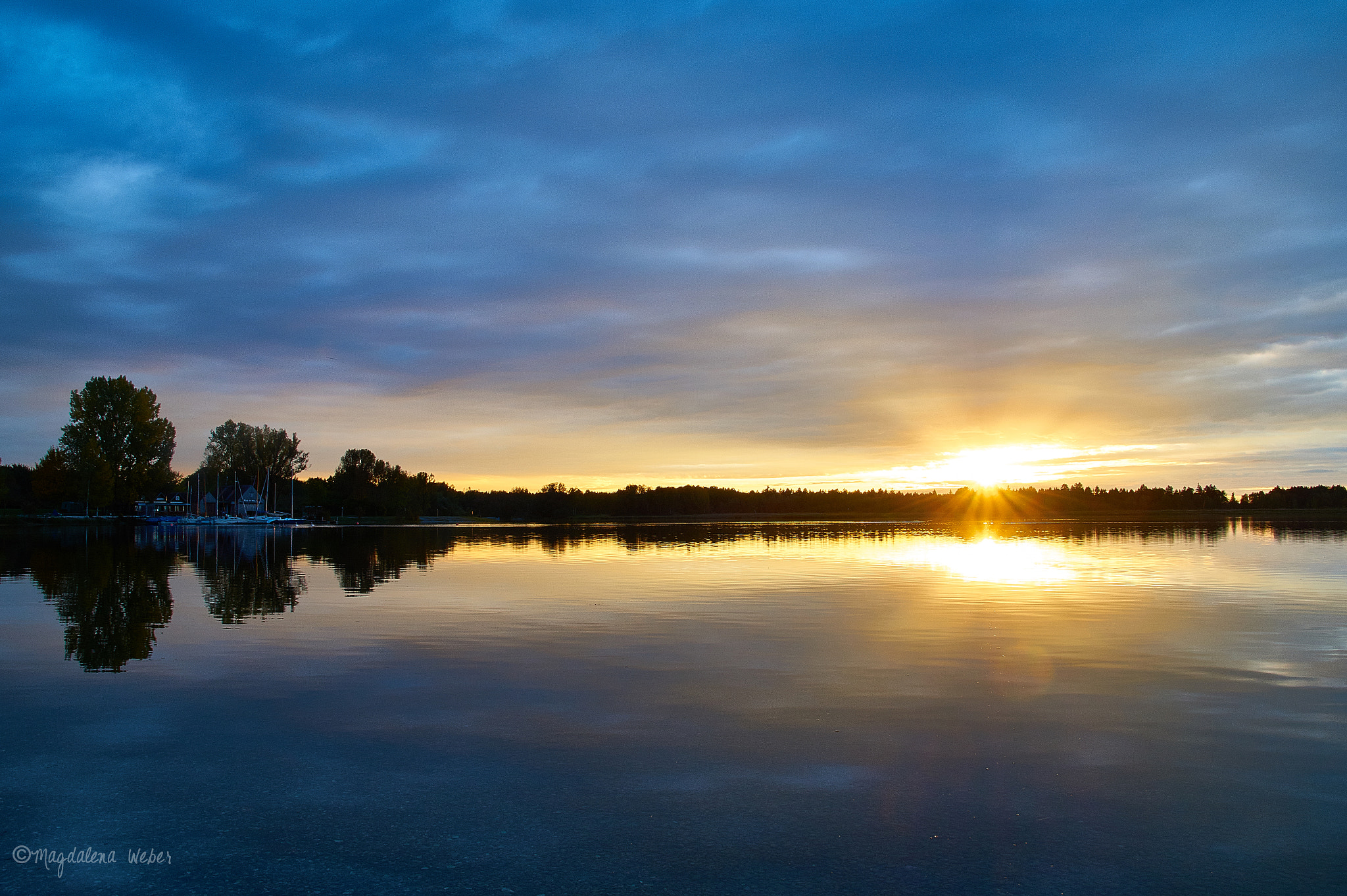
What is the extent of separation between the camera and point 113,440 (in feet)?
385

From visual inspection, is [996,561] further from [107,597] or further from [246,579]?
[107,597]

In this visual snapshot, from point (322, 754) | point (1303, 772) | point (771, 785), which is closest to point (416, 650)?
point (322, 754)

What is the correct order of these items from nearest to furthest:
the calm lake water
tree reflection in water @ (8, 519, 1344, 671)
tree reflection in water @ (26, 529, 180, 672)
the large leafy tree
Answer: the calm lake water, tree reflection in water @ (26, 529, 180, 672), tree reflection in water @ (8, 519, 1344, 671), the large leafy tree

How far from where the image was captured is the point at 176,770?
918 cm

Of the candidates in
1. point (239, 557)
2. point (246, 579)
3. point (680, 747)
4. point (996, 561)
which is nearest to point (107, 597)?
point (246, 579)

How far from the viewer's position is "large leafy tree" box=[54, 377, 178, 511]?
378ft

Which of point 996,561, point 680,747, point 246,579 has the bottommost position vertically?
point 996,561

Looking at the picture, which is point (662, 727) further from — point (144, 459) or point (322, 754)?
point (144, 459)

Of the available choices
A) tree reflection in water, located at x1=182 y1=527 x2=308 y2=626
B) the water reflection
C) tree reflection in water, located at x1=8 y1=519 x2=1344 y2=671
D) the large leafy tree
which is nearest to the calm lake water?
tree reflection in water, located at x1=8 y1=519 x2=1344 y2=671
